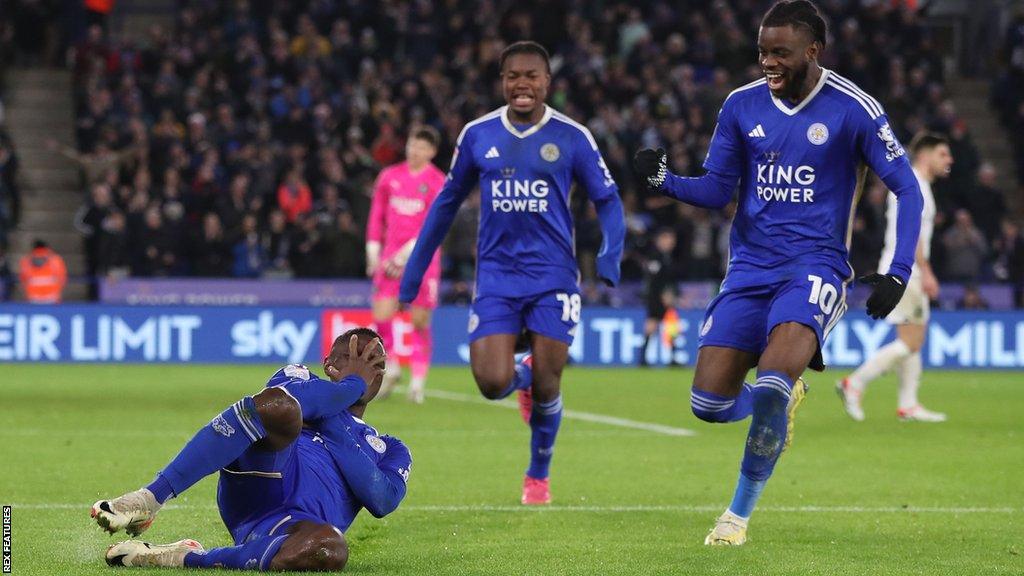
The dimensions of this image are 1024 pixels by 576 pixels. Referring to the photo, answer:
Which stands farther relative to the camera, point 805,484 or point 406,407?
point 406,407

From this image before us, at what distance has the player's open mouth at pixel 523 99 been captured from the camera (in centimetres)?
877

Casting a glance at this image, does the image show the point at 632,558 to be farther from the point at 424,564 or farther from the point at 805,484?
the point at 805,484

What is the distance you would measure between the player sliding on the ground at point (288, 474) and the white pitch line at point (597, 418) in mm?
6659

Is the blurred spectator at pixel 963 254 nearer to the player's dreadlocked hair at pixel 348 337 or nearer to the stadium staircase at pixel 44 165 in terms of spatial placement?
the stadium staircase at pixel 44 165

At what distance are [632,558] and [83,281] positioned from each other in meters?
16.9

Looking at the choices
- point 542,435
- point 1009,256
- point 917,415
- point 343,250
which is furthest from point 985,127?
point 542,435

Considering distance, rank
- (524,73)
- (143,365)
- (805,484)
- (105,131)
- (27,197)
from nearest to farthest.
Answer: (524,73), (805,484), (143,365), (105,131), (27,197)

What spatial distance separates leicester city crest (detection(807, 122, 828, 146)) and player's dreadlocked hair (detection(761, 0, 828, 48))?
0.37 metres

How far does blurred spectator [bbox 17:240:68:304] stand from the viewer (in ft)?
74.3

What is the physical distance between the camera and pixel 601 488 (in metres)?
9.36

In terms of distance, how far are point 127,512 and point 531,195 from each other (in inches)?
144

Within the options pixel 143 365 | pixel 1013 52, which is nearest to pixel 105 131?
pixel 143 365

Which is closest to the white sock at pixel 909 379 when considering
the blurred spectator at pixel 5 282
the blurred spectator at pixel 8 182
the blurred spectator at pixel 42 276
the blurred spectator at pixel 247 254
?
the blurred spectator at pixel 247 254

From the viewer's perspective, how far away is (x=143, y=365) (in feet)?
70.1
